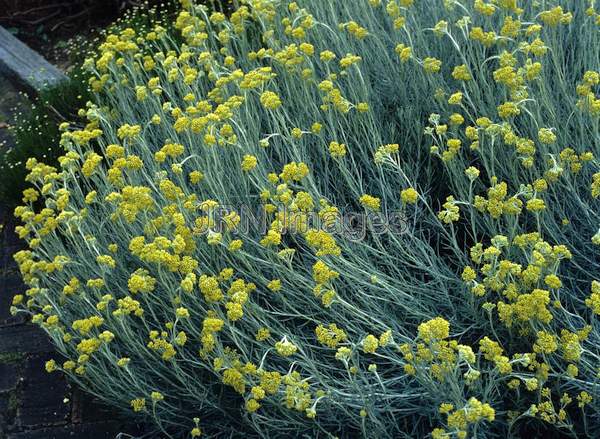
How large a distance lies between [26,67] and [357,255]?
3856 millimetres

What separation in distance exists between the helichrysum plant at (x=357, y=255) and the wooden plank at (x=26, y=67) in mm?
1676

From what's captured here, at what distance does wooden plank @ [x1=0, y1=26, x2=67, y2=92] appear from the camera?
546 centimetres

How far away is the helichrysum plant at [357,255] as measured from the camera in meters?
2.42

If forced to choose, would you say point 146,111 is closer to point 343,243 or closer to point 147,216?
point 147,216

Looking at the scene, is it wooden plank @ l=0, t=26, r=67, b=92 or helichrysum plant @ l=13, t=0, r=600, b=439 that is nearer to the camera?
helichrysum plant @ l=13, t=0, r=600, b=439

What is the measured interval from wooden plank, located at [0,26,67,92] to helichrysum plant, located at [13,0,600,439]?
5.50 feet

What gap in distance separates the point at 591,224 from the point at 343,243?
3.02 feet

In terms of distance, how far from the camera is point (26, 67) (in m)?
5.79

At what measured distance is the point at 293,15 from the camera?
4094 millimetres

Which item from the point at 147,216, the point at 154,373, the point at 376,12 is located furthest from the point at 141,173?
the point at 376,12

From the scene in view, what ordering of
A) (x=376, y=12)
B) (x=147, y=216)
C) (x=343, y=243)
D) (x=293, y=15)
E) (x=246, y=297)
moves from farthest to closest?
1. (x=376, y=12)
2. (x=293, y=15)
3. (x=147, y=216)
4. (x=343, y=243)
5. (x=246, y=297)

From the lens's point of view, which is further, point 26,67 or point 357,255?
point 26,67

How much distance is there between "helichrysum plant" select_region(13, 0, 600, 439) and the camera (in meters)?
2.42

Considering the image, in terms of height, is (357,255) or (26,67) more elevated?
(26,67)
